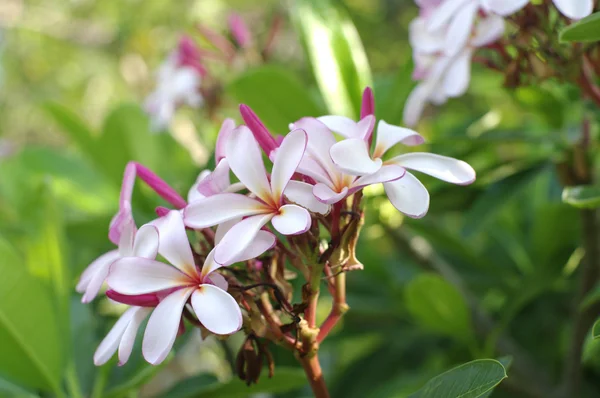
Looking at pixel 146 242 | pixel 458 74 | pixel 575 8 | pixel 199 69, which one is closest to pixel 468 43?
pixel 458 74

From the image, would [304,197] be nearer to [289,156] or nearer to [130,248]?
[289,156]

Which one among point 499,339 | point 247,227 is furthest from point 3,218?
point 247,227

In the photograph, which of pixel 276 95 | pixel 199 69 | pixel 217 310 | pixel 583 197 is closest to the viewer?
pixel 217 310

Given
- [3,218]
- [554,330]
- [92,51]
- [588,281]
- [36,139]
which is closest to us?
[588,281]

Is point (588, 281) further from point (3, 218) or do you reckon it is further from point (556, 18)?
point (3, 218)

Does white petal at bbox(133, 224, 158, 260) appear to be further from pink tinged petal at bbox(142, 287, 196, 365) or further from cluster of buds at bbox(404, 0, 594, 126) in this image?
cluster of buds at bbox(404, 0, 594, 126)
